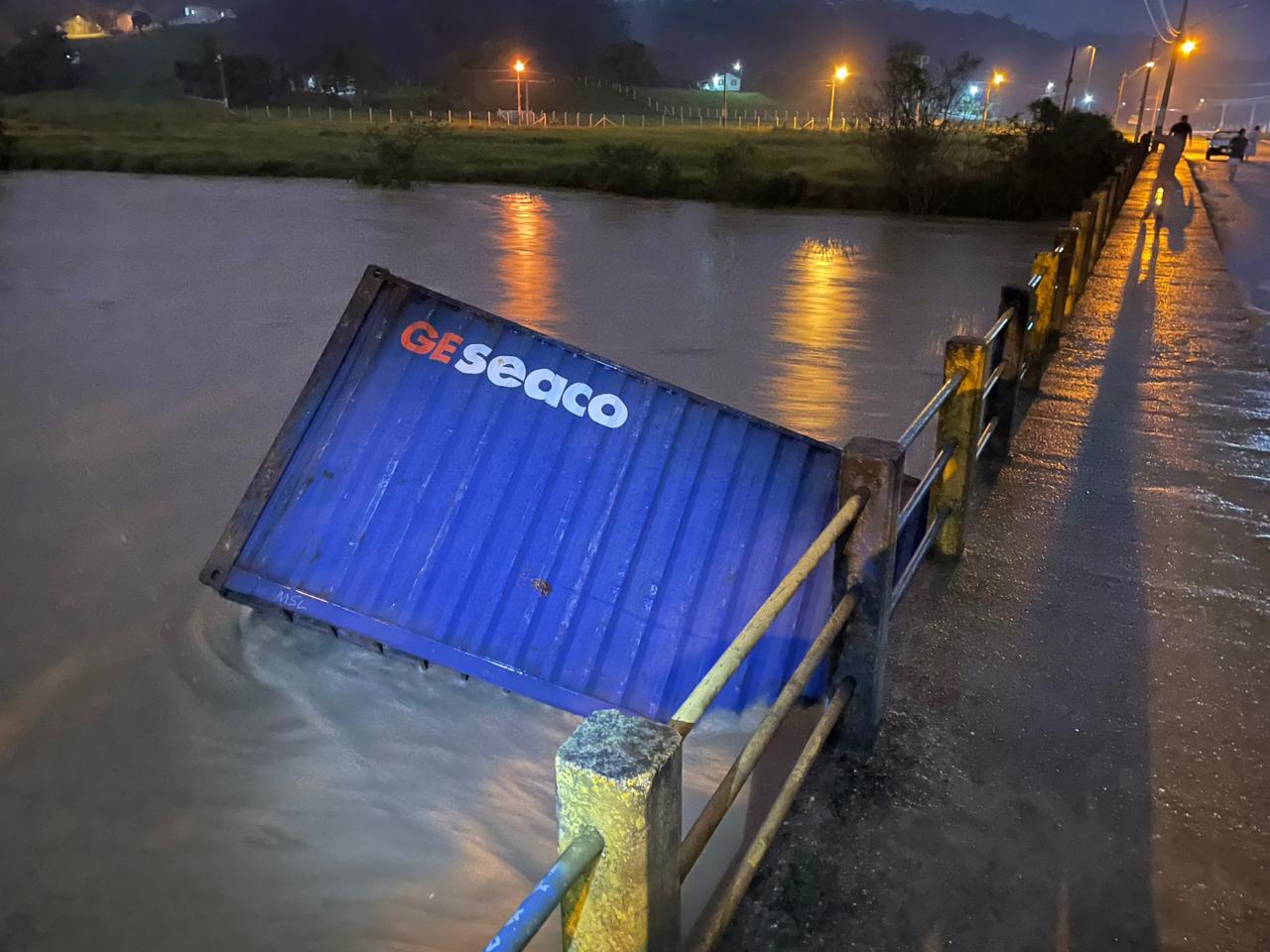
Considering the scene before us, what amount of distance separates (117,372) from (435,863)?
10495 mm

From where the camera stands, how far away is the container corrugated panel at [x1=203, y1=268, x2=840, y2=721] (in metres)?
5.11

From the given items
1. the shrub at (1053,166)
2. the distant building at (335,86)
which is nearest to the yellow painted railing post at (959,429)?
the shrub at (1053,166)

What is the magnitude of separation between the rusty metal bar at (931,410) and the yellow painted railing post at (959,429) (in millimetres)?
46

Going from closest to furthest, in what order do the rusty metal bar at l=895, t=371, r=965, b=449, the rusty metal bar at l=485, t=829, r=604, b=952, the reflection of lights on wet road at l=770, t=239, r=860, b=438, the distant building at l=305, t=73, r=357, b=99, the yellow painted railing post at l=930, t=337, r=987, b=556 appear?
the rusty metal bar at l=485, t=829, r=604, b=952, the rusty metal bar at l=895, t=371, r=965, b=449, the yellow painted railing post at l=930, t=337, r=987, b=556, the reflection of lights on wet road at l=770, t=239, r=860, b=438, the distant building at l=305, t=73, r=357, b=99

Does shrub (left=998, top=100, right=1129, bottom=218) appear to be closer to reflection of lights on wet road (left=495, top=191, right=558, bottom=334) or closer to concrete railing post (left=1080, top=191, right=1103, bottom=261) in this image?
reflection of lights on wet road (left=495, top=191, right=558, bottom=334)

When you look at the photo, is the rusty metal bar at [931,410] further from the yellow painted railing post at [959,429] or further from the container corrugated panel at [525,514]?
the container corrugated panel at [525,514]

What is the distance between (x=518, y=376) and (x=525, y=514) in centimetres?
88

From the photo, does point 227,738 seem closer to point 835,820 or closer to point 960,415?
point 835,820

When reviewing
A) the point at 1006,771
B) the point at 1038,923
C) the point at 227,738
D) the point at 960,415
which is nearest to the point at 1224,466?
the point at 960,415

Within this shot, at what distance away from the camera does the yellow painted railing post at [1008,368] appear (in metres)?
6.20

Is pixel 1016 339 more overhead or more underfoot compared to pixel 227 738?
more overhead

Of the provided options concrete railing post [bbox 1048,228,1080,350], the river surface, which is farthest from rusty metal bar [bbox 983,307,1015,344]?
concrete railing post [bbox 1048,228,1080,350]

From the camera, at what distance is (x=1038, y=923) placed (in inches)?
112

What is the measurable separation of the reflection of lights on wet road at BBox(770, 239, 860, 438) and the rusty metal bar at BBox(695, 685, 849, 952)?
7.58 m
